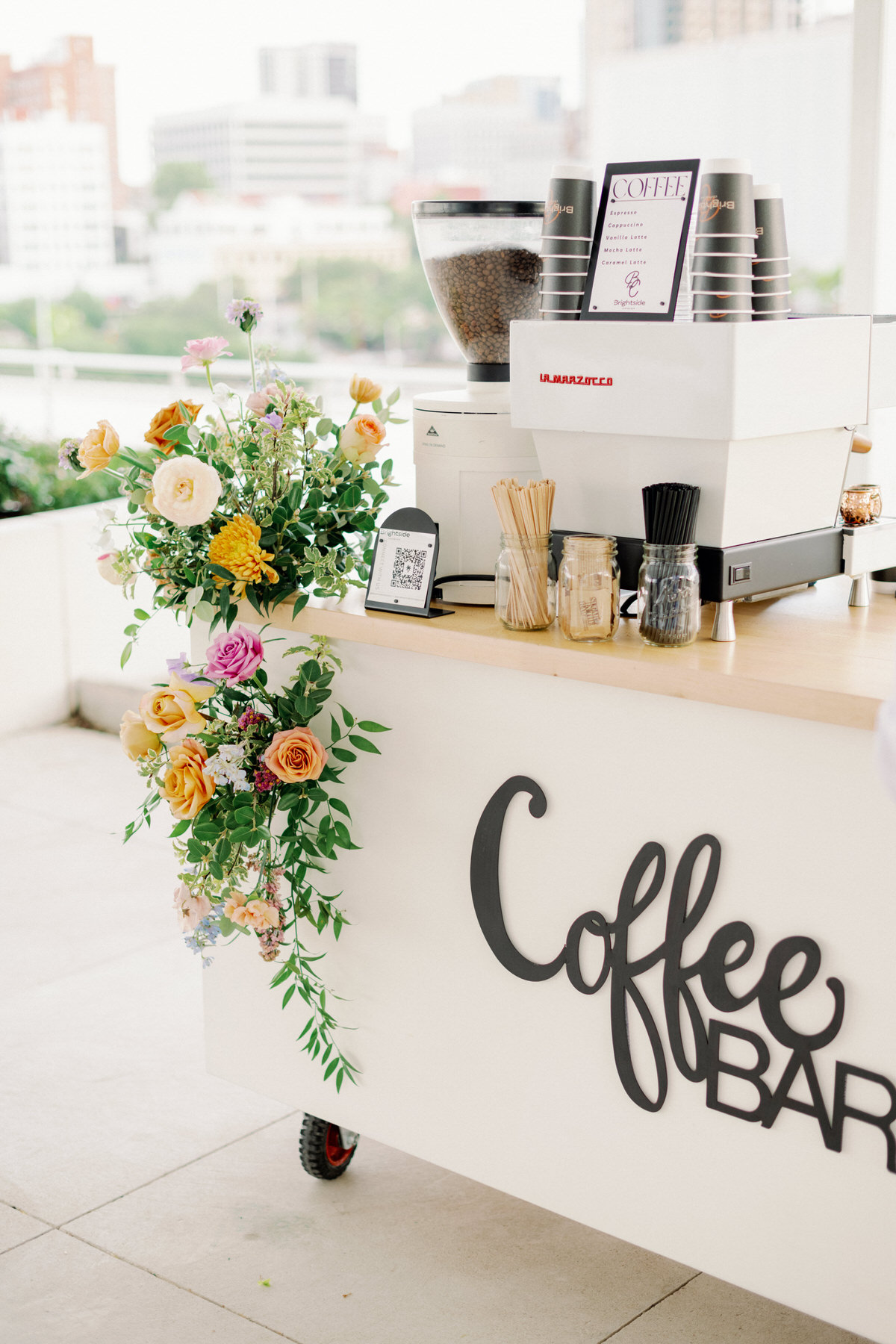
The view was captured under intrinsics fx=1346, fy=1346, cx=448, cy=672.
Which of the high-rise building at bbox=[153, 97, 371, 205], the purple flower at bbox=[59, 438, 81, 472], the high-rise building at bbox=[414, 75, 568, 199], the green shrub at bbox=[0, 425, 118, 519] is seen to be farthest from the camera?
the high-rise building at bbox=[153, 97, 371, 205]

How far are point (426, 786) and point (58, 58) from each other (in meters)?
9.95

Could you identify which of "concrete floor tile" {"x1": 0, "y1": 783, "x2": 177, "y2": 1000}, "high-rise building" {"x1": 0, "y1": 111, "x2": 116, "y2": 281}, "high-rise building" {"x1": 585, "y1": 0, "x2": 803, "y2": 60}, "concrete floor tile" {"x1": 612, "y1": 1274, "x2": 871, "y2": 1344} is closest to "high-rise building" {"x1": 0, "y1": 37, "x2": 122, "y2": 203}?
"high-rise building" {"x1": 0, "y1": 111, "x2": 116, "y2": 281}

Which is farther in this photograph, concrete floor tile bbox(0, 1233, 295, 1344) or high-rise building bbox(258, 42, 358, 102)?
high-rise building bbox(258, 42, 358, 102)

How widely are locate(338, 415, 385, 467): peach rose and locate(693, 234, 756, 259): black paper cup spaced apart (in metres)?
0.46

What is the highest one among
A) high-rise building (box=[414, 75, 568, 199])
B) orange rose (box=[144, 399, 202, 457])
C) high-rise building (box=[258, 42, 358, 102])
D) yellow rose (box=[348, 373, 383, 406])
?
high-rise building (box=[258, 42, 358, 102])

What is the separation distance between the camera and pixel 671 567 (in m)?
1.44

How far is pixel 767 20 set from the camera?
178 inches

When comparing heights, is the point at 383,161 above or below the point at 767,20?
above

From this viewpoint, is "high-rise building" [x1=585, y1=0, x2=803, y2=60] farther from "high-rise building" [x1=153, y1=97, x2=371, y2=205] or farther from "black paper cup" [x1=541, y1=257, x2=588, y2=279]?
"high-rise building" [x1=153, y1=97, x2=371, y2=205]

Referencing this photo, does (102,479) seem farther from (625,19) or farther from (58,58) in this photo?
(58,58)

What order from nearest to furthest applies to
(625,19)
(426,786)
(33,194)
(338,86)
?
(426,786)
(625,19)
(33,194)
(338,86)

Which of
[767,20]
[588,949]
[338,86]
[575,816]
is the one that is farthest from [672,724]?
[338,86]

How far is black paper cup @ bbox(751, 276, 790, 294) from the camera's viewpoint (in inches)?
57.6

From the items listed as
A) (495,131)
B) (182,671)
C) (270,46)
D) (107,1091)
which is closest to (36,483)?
(107,1091)
